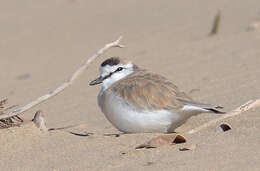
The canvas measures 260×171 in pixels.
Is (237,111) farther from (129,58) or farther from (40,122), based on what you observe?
(129,58)

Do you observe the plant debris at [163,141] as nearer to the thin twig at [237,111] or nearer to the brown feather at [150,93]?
the thin twig at [237,111]

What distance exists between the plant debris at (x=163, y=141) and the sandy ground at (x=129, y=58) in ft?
0.26

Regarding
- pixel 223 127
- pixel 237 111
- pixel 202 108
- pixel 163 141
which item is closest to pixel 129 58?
pixel 237 111

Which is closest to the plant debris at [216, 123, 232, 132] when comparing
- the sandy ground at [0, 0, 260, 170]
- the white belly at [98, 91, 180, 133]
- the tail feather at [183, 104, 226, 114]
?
the sandy ground at [0, 0, 260, 170]

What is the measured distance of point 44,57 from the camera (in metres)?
12.5

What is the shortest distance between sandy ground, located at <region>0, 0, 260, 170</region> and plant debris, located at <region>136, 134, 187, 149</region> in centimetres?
8

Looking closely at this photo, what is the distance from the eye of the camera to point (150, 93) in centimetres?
552

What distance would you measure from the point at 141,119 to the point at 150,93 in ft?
0.85

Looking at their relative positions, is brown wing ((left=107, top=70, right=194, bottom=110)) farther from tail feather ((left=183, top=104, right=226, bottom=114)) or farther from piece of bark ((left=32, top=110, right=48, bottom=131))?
piece of bark ((left=32, top=110, right=48, bottom=131))

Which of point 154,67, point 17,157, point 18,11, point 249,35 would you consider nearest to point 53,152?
point 17,157

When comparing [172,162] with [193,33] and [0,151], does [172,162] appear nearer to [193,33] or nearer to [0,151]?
[0,151]

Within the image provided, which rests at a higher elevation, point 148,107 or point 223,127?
point 148,107

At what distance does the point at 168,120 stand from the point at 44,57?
7.34 metres

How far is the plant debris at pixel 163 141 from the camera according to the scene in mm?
4804
